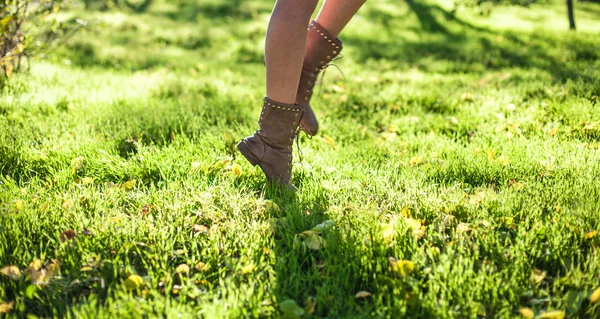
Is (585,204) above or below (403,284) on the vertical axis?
above

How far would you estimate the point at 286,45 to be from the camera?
190cm

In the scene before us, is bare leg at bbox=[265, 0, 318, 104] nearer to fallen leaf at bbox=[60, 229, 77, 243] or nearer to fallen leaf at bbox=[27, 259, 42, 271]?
fallen leaf at bbox=[60, 229, 77, 243]

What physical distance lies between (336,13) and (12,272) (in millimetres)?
1538

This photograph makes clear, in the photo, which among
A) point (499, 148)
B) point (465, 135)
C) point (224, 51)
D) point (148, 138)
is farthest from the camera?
point (224, 51)

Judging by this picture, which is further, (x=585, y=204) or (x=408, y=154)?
(x=408, y=154)

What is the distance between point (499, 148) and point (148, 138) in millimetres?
1788

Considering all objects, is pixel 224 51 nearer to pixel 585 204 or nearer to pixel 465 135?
pixel 465 135

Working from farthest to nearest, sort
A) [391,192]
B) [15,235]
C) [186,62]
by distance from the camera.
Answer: [186,62] → [391,192] → [15,235]

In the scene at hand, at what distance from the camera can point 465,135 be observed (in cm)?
281

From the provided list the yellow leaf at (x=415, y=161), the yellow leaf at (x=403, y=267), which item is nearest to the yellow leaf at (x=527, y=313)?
the yellow leaf at (x=403, y=267)

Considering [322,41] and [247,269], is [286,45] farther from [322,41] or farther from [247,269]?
[247,269]

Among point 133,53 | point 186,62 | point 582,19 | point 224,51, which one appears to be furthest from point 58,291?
point 582,19

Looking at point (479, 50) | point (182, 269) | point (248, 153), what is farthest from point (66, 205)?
point (479, 50)

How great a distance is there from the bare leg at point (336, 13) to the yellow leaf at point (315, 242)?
3.25ft
